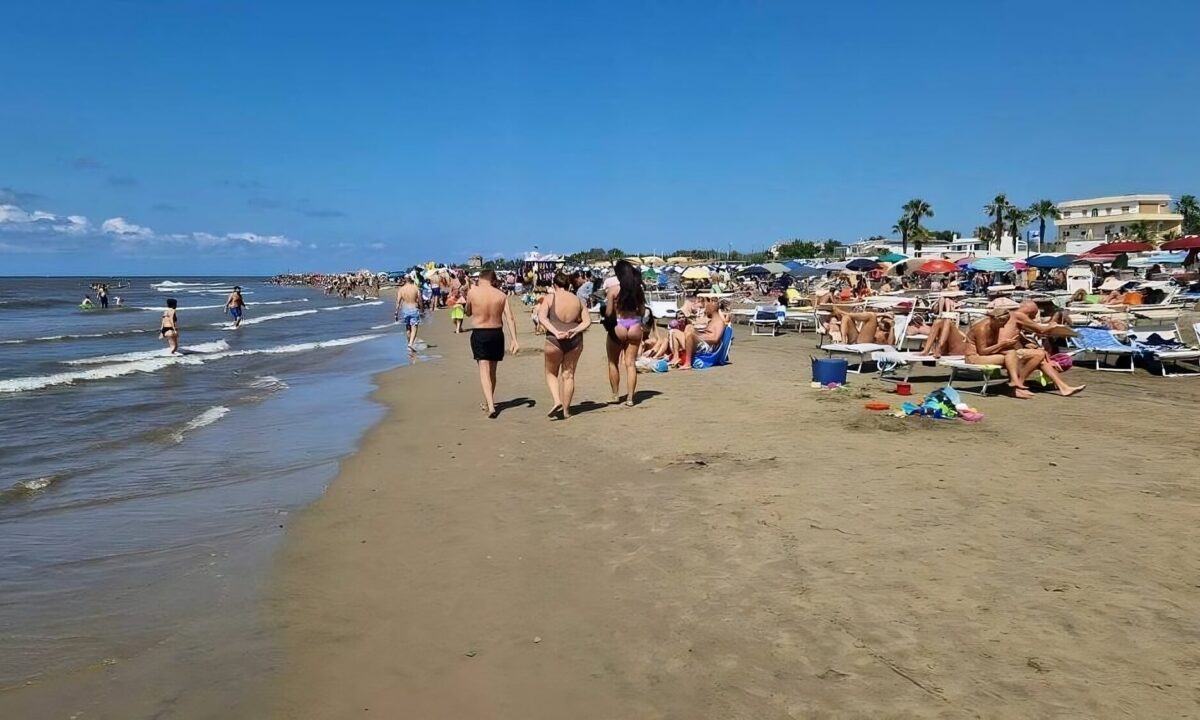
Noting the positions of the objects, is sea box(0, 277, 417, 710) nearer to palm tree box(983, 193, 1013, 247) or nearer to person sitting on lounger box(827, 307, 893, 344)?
person sitting on lounger box(827, 307, 893, 344)

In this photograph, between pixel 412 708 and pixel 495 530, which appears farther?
pixel 495 530

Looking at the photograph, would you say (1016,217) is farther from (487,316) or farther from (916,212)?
(487,316)

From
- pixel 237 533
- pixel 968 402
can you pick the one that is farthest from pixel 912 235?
pixel 237 533

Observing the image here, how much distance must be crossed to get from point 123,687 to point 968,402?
7.17 m

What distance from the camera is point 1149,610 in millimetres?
2920

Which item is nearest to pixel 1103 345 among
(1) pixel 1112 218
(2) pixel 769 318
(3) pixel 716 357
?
(3) pixel 716 357

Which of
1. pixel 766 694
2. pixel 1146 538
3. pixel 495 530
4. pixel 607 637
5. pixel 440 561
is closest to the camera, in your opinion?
pixel 766 694

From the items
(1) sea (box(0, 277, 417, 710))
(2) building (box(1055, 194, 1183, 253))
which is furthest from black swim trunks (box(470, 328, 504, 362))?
(2) building (box(1055, 194, 1183, 253))

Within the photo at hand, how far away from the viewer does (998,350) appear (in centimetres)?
806

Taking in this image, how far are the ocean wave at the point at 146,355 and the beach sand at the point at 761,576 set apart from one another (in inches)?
530

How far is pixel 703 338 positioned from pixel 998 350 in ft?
13.6

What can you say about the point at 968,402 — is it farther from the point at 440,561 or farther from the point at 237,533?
the point at 237,533

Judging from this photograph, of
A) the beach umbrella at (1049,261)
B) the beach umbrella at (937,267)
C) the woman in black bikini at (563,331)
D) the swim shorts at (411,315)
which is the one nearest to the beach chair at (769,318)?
the swim shorts at (411,315)

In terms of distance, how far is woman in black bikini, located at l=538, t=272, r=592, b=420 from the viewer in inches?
287
